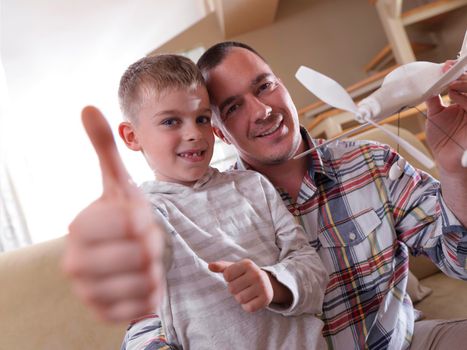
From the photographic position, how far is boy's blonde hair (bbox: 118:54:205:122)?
56 centimetres

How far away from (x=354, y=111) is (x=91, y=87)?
254 centimetres

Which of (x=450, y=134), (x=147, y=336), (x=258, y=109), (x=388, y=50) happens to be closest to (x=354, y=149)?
(x=258, y=109)

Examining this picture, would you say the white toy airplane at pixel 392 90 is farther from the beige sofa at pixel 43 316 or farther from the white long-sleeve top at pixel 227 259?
the beige sofa at pixel 43 316

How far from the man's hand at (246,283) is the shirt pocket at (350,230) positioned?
44 cm

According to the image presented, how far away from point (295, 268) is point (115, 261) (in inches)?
17.6

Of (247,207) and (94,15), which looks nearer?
(247,207)

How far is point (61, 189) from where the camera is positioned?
7.64 ft

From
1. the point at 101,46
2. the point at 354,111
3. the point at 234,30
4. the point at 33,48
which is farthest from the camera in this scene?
the point at 234,30

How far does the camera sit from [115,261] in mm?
179

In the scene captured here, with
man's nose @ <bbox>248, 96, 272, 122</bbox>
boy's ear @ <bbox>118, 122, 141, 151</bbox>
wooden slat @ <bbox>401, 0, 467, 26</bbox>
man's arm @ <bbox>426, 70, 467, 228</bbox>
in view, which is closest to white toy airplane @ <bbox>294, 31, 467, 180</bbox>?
man's arm @ <bbox>426, 70, 467, 228</bbox>

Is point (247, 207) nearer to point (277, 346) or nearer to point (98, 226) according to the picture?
point (277, 346)

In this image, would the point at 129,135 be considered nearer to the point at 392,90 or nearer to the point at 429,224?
the point at 392,90

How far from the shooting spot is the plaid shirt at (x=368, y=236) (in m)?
0.85

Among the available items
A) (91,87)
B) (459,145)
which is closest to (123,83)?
(459,145)
